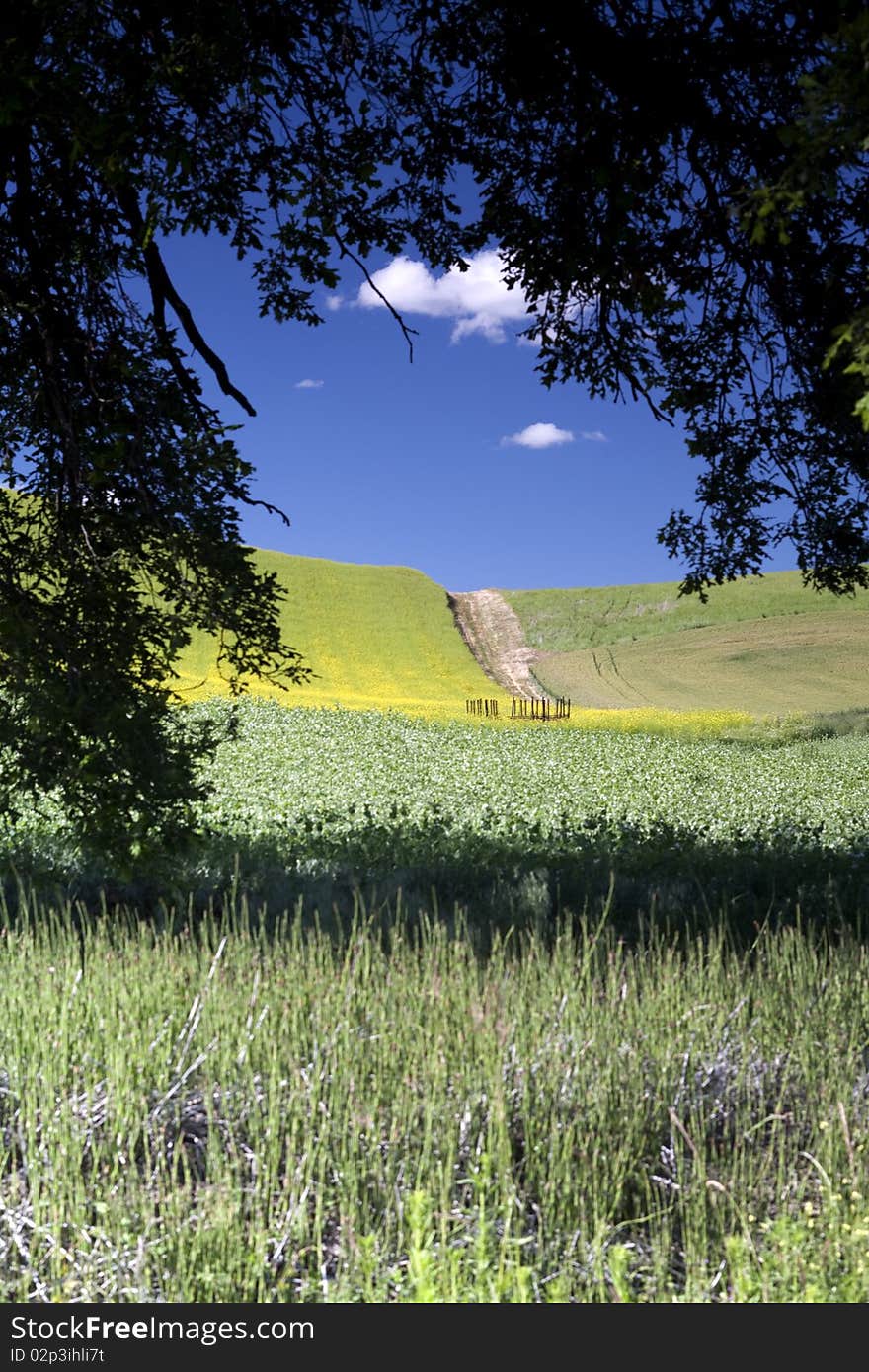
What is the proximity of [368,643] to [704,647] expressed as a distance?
20725mm

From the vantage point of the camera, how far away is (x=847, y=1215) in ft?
12.7

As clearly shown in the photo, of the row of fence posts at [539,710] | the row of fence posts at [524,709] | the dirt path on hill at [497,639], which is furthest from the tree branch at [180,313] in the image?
the dirt path on hill at [497,639]

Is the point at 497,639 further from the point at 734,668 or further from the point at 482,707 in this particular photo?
the point at 482,707

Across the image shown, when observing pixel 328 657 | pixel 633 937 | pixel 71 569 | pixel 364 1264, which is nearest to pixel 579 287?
pixel 71 569

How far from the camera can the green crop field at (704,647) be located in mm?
52438

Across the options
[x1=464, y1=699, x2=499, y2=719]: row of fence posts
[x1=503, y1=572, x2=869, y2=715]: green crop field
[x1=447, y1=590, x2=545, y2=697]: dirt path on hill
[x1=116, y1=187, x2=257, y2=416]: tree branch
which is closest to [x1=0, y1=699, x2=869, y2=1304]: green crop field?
[x1=116, y1=187, x2=257, y2=416]: tree branch

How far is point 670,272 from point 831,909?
233 inches

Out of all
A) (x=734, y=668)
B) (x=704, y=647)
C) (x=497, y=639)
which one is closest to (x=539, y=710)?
(x=734, y=668)

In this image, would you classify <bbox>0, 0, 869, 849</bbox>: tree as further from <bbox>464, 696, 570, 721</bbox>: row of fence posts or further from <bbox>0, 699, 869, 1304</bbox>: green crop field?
<bbox>464, 696, 570, 721</bbox>: row of fence posts

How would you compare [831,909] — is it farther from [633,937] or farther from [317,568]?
[317,568]

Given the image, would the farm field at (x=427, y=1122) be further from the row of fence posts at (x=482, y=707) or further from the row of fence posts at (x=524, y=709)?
the row of fence posts at (x=524, y=709)

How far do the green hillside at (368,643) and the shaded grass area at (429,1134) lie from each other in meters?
33.6

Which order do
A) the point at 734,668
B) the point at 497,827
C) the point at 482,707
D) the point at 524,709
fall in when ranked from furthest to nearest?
the point at 734,668, the point at 482,707, the point at 524,709, the point at 497,827

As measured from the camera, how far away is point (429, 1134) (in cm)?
392
